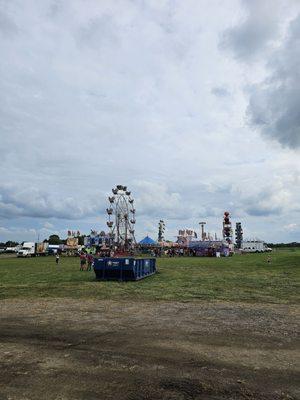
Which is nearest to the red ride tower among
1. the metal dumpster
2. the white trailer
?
the white trailer

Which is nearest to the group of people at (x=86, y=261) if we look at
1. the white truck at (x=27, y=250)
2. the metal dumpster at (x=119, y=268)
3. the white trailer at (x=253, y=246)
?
the metal dumpster at (x=119, y=268)

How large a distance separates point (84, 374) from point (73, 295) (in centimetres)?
1123

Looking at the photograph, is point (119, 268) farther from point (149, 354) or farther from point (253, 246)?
point (253, 246)

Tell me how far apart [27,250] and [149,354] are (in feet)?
248

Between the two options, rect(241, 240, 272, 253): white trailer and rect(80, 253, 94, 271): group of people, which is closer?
rect(80, 253, 94, 271): group of people

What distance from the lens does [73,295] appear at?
1753 centimetres

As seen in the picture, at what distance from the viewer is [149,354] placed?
779cm

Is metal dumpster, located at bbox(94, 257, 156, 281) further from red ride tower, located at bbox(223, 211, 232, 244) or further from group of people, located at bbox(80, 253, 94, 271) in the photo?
red ride tower, located at bbox(223, 211, 232, 244)

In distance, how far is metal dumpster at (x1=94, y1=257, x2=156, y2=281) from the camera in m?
24.0

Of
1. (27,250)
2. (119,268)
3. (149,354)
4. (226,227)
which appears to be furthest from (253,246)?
(149,354)

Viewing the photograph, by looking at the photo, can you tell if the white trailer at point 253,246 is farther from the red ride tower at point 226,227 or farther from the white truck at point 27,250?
the white truck at point 27,250

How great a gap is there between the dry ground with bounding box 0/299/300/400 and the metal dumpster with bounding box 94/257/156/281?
35.2ft

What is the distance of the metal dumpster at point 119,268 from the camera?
24.0 m

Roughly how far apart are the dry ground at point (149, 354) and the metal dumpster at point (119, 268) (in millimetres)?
10735
